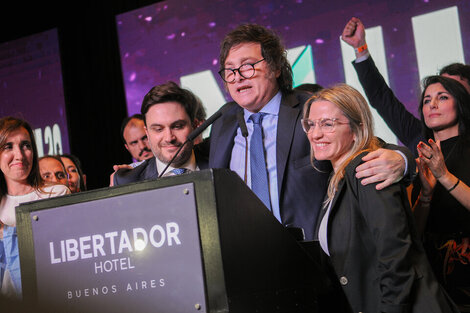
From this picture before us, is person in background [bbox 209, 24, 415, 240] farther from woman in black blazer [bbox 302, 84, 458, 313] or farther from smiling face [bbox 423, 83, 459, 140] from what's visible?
smiling face [bbox 423, 83, 459, 140]

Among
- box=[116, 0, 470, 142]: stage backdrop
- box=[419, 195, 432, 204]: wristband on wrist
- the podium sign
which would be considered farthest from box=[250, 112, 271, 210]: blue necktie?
box=[116, 0, 470, 142]: stage backdrop

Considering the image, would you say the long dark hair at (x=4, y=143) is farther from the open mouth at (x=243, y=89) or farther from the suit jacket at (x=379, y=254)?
the suit jacket at (x=379, y=254)

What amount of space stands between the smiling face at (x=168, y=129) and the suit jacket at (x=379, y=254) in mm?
962

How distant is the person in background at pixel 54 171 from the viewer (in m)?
4.19

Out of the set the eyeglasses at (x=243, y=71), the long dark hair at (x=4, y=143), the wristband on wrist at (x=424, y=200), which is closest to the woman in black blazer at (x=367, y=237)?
the eyeglasses at (x=243, y=71)

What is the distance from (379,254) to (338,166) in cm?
43

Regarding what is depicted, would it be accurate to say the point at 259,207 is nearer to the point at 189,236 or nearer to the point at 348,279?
the point at 189,236

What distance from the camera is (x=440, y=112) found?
312 cm

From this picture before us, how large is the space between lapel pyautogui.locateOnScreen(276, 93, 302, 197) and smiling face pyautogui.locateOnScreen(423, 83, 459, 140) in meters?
0.99

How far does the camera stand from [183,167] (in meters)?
2.73

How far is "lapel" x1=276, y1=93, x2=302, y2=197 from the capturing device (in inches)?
91.4

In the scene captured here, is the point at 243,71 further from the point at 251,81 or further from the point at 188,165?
the point at 188,165

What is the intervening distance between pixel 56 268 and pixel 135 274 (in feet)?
0.70

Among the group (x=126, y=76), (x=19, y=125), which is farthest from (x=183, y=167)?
(x=126, y=76)
